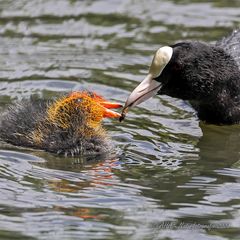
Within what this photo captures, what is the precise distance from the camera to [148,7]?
12.4m

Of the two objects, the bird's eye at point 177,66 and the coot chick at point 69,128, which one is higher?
the bird's eye at point 177,66

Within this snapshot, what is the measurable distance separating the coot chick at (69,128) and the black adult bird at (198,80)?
277 millimetres

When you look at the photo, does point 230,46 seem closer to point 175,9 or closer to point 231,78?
point 231,78

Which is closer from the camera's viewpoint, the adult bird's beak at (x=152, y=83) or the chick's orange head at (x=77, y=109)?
the chick's orange head at (x=77, y=109)

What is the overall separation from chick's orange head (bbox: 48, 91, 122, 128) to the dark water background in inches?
13.0

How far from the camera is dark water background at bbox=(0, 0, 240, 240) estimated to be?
6.57 metres

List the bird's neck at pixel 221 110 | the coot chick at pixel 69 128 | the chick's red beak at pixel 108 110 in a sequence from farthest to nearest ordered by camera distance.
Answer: the bird's neck at pixel 221 110 < the chick's red beak at pixel 108 110 < the coot chick at pixel 69 128

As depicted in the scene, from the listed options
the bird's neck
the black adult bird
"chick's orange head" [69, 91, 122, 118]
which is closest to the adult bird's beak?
the black adult bird

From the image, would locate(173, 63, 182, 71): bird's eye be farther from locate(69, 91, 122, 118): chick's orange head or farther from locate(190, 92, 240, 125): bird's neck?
locate(190, 92, 240, 125): bird's neck

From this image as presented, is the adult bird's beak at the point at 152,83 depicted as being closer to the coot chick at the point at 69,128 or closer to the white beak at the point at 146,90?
the white beak at the point at 146,90

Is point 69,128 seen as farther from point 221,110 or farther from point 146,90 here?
point 221,110

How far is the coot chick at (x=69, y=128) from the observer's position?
26.0 feet

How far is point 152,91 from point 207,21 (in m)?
3.91

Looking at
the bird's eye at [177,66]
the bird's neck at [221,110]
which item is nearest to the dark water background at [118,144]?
the bird's neck at [221,110]
